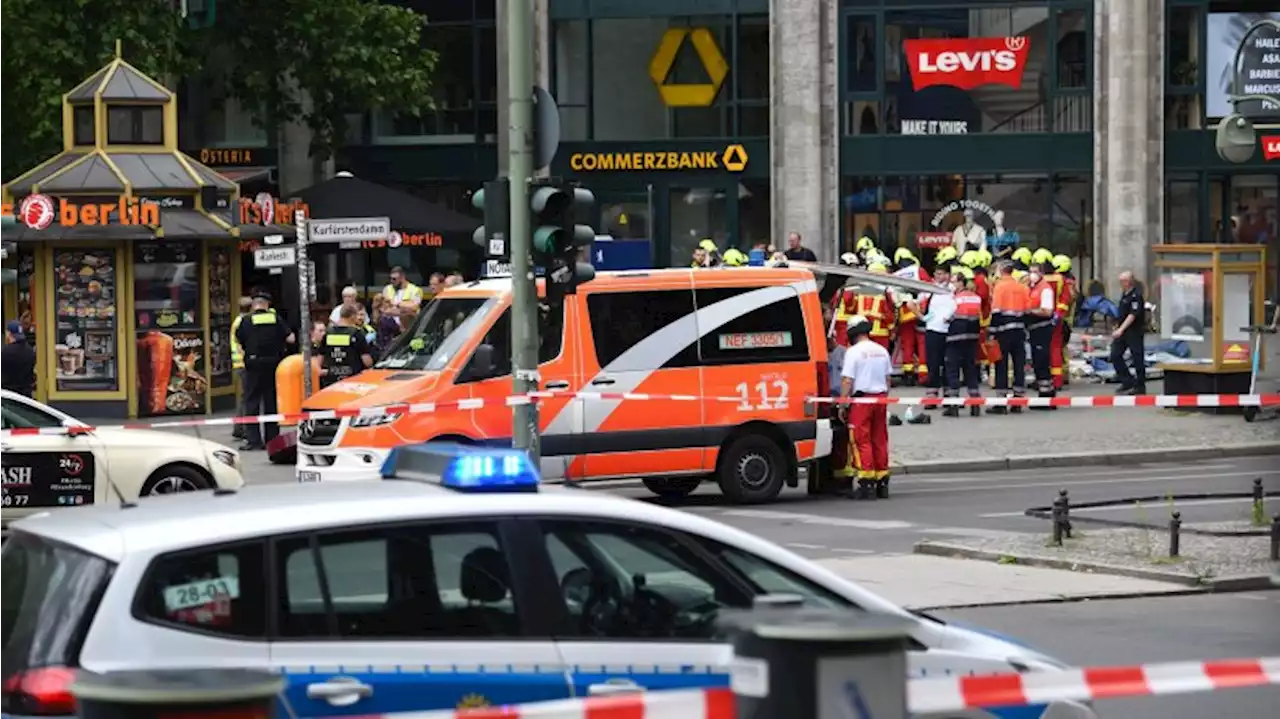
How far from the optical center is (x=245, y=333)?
24.9 m

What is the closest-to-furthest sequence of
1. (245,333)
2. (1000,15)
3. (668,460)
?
Answer: (668,460) < (245,333) < (1000,15)

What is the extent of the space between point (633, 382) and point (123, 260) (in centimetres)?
1085

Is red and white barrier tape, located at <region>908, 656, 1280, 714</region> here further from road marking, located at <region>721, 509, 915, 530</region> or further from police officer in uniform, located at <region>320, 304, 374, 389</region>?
police officer in uniform, located at <region>320, 304, 374, 389</region>

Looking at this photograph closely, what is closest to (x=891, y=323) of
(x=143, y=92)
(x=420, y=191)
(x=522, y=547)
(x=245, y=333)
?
(x=245, y=333)

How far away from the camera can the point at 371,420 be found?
17984mm

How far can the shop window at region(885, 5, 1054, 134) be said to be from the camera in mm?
40031

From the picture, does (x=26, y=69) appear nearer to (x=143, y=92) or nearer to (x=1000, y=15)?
(x=143, y=92)

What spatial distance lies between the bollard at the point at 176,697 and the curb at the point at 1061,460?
18.4 metres

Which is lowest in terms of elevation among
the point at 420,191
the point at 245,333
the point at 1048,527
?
the point at 1048,527

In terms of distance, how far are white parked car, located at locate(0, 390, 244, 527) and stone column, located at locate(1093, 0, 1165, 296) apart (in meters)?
24.5

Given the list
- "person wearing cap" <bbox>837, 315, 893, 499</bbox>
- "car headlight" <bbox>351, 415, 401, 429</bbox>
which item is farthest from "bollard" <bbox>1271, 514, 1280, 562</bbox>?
"car headlight" <bbox>351, 415, 401, 429</bbox>

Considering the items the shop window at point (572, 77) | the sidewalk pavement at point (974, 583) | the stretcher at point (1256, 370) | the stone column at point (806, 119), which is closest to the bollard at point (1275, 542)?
the sidewalk pavement at point (974, 583)

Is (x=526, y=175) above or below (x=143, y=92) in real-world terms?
below

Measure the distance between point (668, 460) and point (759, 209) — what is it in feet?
72.9
